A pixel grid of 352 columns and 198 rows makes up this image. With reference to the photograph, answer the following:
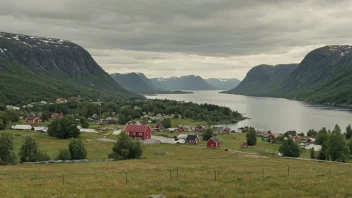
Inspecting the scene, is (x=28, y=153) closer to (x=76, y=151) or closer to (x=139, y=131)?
(x=76, y=151)

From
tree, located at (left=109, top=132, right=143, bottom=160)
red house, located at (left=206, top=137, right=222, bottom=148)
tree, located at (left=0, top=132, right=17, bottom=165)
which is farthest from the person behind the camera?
red house, located at (left=206, top=137, right=222, bottom=148)

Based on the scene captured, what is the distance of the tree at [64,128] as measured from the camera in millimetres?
110500

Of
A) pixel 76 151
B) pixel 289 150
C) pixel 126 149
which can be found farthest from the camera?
pixel 289 150

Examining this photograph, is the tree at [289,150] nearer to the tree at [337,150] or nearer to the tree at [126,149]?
the tree at [337,150]

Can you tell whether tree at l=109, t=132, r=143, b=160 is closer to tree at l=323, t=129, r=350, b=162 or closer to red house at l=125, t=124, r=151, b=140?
tree at l=323, t=129, r=350, b=162

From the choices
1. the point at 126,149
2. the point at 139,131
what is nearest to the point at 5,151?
the point at 126,149

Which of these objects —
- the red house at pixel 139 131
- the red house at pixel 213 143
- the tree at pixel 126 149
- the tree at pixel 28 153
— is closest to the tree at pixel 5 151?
the tree at pixel 28 153

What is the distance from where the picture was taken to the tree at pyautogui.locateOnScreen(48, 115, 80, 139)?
110500 millimetres

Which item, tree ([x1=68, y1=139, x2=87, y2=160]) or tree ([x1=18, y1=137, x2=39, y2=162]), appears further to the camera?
tree ([x1=68, y1=139, x2=87, y2=160])

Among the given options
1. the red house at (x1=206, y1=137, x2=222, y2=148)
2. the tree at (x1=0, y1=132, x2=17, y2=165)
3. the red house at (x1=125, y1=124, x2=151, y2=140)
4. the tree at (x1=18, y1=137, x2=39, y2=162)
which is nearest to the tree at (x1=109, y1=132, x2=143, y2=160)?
the tree at (x1=18, y1=137, x2=39, y2=162)

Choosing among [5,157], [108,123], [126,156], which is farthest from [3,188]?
[108,123]

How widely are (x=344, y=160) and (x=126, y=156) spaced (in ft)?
150

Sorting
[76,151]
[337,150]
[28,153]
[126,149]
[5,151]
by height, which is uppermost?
[5,151]

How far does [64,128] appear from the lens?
110750 millimetres
